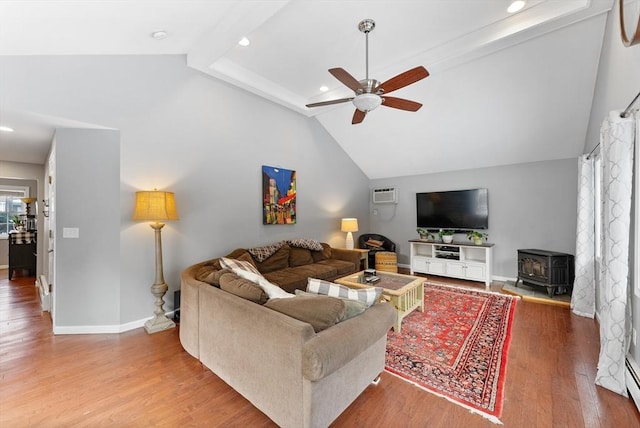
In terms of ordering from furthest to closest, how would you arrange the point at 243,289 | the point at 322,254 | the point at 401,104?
1. the point at 322,254
2. the point at 401,104
3. the point at 243,289

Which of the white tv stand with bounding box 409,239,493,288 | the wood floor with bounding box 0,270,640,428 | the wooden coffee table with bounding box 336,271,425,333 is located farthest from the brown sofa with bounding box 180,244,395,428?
the white tv stand with bounding box 409,239,493,288

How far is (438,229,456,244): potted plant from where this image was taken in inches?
218

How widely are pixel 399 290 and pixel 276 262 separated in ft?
6.64

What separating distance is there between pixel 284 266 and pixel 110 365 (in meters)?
2.46

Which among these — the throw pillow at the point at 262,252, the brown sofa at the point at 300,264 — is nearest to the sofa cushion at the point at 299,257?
the brown sofa at the point at 300,264

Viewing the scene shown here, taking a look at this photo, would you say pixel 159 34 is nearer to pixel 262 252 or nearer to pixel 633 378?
pixel 262 252

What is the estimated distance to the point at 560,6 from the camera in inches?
104

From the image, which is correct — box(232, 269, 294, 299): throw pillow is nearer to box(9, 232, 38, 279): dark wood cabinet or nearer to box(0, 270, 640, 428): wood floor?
box(0, 270, 640, 428): wood floor

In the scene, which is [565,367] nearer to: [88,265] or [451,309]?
[451,309]

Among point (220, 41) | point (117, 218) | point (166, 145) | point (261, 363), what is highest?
point (220, 41)

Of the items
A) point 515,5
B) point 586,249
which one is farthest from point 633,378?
point 515,5

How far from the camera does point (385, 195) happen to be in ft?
22.2

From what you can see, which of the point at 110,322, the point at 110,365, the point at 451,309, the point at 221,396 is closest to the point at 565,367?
the point at 451,309

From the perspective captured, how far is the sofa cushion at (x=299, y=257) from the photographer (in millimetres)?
4598
